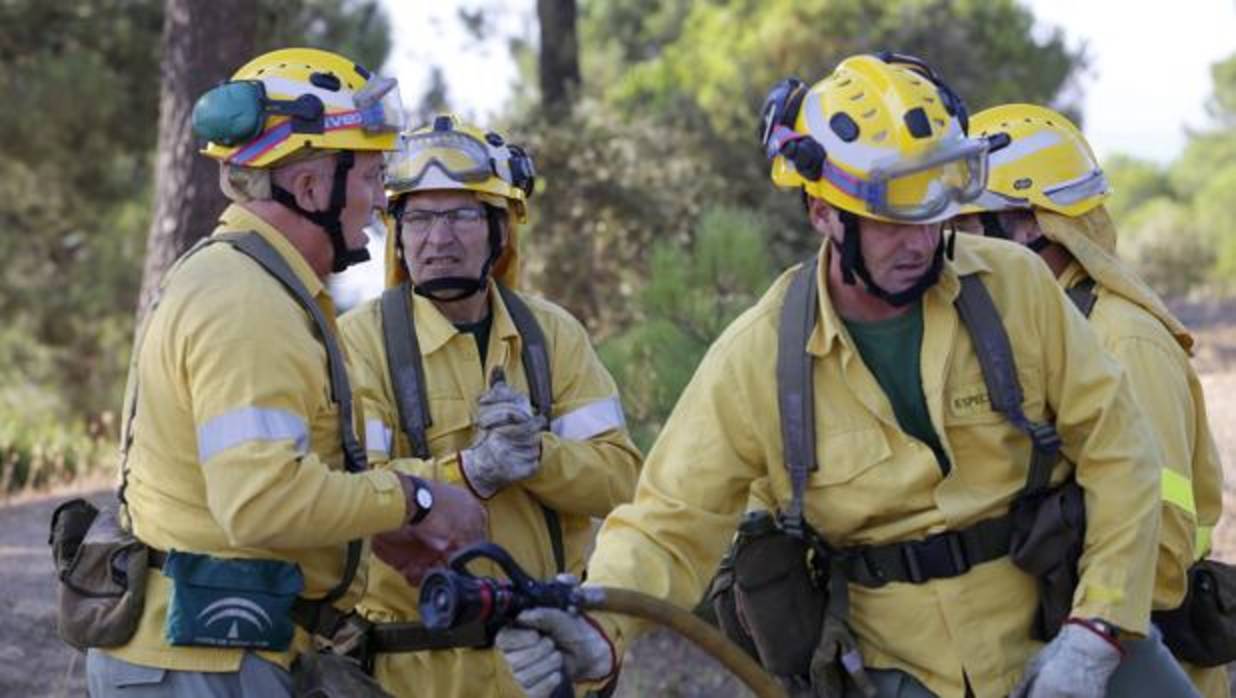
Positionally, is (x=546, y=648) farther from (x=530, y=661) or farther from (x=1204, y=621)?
(x=1204, y=621)

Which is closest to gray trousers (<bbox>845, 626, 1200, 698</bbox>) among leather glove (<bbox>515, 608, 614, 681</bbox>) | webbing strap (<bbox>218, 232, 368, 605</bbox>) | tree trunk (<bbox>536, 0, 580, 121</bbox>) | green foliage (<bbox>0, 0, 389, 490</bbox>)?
leather glove (<bbox>515, 608, 614, 681</bbox>)

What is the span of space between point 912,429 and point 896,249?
37 centimetres

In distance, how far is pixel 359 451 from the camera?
391 centimetres

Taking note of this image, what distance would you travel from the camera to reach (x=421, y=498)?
3883 mm

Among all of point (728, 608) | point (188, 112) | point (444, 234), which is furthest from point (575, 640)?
point (188, 112)

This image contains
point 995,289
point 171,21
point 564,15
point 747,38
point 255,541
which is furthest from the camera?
point 747,38

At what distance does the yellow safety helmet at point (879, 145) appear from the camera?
3668mm

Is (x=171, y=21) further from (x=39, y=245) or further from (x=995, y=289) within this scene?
(x=39, y=245)

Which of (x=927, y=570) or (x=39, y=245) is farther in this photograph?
(x=39, y=245)

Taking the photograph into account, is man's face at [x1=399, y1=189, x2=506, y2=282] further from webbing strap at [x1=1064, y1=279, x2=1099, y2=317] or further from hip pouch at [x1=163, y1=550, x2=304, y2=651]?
webbing strap at [x1=1064, y1=279, x2=1099, y2=317]

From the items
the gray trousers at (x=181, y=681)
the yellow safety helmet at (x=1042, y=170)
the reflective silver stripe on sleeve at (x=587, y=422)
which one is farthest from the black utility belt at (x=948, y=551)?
the gray trousers at (x=181, y=681)

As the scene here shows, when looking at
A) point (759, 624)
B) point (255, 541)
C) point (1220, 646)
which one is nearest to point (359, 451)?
point (255, 541)

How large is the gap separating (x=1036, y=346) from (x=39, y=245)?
17298 millimetres

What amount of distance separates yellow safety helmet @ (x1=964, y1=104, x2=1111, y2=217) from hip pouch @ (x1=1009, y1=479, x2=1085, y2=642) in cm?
109
